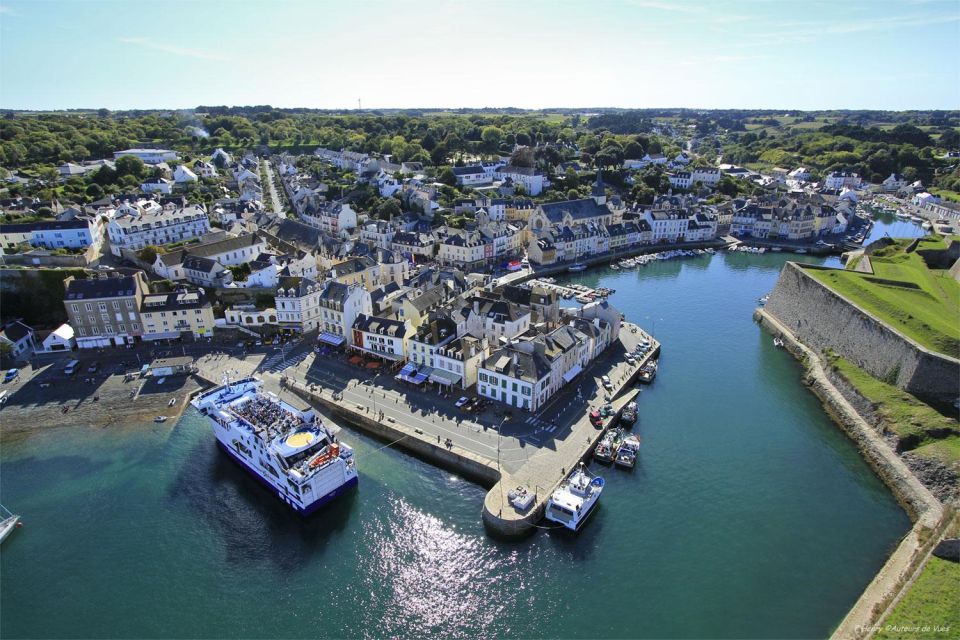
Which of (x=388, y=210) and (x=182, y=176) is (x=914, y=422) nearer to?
(x=388, y=210)

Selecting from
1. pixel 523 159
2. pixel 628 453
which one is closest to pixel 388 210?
pixel 523 159

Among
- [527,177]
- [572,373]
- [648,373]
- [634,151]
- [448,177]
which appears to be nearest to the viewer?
[572,373]

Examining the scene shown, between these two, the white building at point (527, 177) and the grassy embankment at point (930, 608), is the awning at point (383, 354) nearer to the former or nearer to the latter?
the grassy embankment at point (930, 608)

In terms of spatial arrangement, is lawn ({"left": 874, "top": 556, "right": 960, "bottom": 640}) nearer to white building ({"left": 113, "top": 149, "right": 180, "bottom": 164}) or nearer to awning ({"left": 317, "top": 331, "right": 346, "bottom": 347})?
awning ({"left": 317, "top": 331, "right": 346, "bottom": 347})

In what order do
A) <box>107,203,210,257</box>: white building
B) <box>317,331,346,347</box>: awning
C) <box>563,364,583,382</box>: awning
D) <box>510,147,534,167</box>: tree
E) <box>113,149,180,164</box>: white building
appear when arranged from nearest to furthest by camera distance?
1. <box>563,364,583,382</box>: awning
2. <box>317,331,346,347</box>: awning
3. <box>107,203,210,257</box>: white building
4. <box>113,149,180,164</box>: white building
5. <box>510,147,534,167</box>: tree

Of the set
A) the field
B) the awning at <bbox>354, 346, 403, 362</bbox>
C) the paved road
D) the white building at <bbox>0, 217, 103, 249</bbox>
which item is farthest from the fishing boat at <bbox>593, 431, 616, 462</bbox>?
the paved road

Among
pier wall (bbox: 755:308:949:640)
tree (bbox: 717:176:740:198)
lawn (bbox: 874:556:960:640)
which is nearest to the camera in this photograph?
lawn (bbox: 874:556:960:640)

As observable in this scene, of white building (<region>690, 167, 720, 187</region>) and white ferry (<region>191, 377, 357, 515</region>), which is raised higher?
white building (<region>690, 167, 720, 187</region>)
